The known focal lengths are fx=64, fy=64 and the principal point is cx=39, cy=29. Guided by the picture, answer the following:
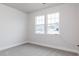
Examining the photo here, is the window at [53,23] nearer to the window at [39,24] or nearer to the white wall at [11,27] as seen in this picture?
the window at [39,24]

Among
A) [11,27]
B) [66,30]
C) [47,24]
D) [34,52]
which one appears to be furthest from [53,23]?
[11,27]

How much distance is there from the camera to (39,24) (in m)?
3.68

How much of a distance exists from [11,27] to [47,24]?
1811mm

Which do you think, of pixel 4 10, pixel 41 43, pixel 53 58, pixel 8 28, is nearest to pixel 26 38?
pixel 41 43

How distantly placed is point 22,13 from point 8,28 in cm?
129

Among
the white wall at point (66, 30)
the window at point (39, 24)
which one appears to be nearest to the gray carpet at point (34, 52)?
the white wall at point (66, 30)

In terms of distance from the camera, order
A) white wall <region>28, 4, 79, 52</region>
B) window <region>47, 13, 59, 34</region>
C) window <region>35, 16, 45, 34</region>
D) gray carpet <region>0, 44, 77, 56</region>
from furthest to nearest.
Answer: window <region>35, 16, 45, 34</region>, window <region>47, 13, 59, 34</region>, white wall <region>28, 4, 79, 52</region>, gray carpet <region>0, 44, 77, 56</region>

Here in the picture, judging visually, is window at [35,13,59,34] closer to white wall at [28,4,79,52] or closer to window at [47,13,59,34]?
window at [47,13,59,34]

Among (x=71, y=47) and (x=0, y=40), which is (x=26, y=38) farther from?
(x=71, y=47)

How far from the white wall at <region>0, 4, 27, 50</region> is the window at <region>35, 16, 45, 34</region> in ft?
2.58

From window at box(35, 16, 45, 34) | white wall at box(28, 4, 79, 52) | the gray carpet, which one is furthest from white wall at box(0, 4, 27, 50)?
white wall at box(28, 4, 79, 52)

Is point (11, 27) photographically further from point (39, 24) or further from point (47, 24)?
point (47, 24)

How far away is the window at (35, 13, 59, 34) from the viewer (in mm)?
3079

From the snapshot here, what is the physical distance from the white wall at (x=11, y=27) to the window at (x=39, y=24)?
787 millimetres
